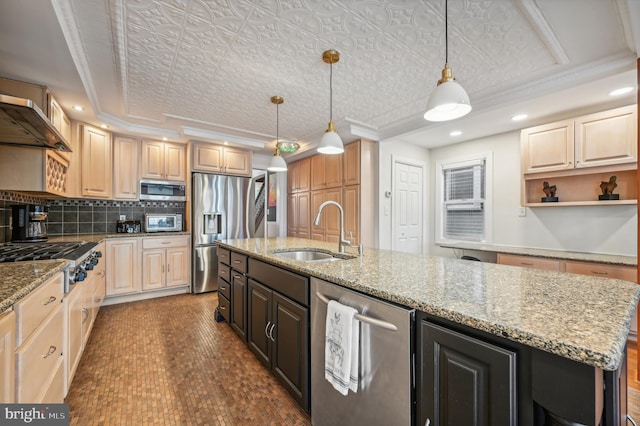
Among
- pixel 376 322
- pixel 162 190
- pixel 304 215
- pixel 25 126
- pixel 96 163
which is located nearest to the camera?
pixel 376 322

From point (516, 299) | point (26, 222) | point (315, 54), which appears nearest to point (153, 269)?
point (26, 222)

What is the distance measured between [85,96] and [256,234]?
289 centimetres

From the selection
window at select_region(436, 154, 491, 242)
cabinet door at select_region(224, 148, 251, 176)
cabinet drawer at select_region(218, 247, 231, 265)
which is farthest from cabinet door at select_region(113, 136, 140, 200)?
window at select_region(436, 154, 491, 242)

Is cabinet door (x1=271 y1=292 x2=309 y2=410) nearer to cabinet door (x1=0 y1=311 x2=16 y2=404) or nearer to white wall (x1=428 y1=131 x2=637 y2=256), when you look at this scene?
cabinet door (x1=0 y1=311 x2=16 y2=404)

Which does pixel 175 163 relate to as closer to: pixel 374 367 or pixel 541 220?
pixel 374 367

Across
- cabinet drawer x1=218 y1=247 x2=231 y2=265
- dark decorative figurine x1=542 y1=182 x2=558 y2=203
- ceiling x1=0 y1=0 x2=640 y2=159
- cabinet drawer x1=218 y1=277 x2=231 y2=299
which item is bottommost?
cabinet drawer x1=218 y1=277 x2=231 y2=299

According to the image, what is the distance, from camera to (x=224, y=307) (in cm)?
288

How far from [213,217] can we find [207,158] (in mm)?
904

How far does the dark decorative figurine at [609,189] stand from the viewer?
2797mm

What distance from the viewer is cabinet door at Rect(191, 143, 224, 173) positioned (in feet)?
13.7

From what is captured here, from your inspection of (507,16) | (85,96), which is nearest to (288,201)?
(85,96)

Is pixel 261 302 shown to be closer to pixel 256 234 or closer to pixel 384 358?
pixel 384 358

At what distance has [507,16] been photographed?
1.74 meters

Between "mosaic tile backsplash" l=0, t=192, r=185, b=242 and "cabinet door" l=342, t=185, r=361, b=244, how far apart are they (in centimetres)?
281
